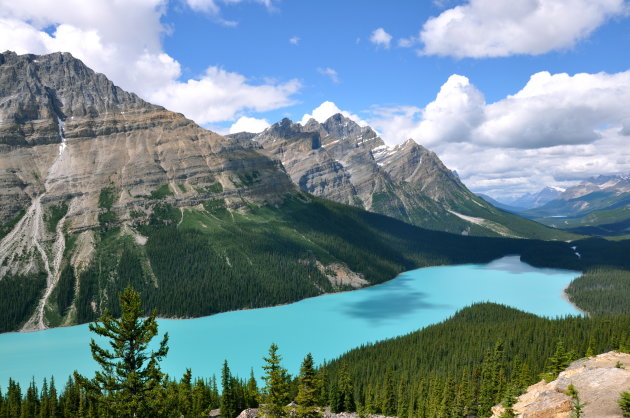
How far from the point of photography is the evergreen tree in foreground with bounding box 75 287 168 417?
2322 centimetres

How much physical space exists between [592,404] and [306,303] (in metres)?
136

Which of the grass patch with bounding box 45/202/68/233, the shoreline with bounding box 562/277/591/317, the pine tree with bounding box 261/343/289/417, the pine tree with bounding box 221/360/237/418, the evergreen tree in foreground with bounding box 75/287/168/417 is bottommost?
the shoreline with bounding box 562/277/591/317

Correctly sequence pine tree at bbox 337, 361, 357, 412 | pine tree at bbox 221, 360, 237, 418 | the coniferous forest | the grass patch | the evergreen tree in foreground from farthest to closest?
1. the grass patch
2. pine tree at bbox 337, 361, 357, 412
3. pine tree at bbox 221, 360, 237, 418
4. the coniferous forest
5. the evergreen tree in foreground

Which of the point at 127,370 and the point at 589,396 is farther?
the point at 589,396

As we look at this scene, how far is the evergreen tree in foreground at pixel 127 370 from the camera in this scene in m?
23.2

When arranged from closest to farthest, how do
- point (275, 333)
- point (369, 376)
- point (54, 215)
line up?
point (369, 376)
point (275, 333)
point (54, 215)

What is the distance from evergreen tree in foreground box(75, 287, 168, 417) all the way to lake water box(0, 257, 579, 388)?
238 ft

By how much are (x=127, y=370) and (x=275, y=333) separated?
10384 cm

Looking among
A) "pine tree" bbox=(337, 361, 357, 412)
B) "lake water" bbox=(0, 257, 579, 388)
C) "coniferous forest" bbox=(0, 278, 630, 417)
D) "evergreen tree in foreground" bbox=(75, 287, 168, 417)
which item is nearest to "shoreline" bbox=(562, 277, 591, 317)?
"lake water" bbox=(0, 257, 579, 388)

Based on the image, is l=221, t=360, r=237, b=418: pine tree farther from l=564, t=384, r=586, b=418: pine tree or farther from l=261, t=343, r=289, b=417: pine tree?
l=564, t=384, r=586, b=418: pine tree

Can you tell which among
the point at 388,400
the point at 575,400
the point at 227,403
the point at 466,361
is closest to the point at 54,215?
the point at 227,403

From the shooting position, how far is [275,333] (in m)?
124

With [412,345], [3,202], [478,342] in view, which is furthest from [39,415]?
[3,202]

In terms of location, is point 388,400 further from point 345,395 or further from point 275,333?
point 275,333
